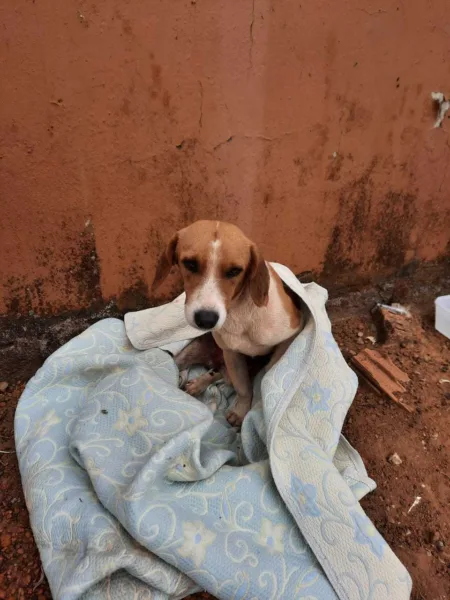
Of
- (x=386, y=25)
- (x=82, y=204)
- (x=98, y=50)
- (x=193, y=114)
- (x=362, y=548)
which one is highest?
(x=386, y=25)

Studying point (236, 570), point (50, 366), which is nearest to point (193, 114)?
point (50, 366)

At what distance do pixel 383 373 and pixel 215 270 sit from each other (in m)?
1.43

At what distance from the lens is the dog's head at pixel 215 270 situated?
160 centimetres

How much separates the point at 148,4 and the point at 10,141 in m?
0.95

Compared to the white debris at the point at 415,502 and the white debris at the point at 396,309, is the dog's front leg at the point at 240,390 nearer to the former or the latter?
the white debris at the point at 415,502

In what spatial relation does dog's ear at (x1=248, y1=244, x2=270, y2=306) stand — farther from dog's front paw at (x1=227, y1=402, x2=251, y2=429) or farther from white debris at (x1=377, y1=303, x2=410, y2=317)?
white debris at (x1=377, y1=303, x2=410, y2=317)

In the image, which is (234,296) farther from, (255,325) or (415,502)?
(415,502)

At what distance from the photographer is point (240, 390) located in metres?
2.25

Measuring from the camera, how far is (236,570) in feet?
4.83

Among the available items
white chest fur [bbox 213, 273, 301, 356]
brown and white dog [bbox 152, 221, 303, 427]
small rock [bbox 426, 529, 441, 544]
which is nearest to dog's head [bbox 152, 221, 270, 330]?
brown and white dog [bbox 152, 221, 303, 427]

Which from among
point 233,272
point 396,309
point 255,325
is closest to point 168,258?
point 233,272

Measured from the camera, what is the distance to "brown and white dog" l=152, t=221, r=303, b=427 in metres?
1.63

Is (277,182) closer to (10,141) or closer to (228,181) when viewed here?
(228,181)

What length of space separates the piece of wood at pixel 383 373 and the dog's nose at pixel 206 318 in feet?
4.32
